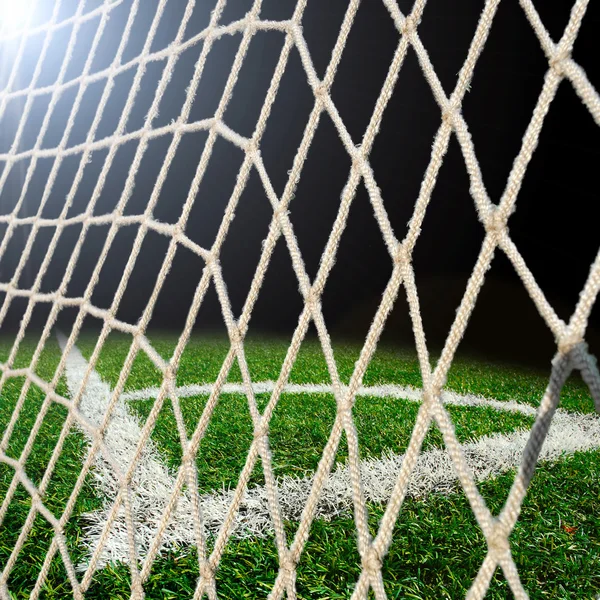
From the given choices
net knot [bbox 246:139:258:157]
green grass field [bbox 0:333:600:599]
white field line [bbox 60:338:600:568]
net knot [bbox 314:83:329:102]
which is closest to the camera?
net knot [bbox 314:83:329:102]

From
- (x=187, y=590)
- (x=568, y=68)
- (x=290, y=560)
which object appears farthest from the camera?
(x=187, y=590)

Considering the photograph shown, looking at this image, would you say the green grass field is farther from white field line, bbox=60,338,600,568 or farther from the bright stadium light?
Answer: the bright stadium light

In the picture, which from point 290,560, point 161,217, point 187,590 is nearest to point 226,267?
point 161,217

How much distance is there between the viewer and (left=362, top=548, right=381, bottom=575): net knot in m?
0.71

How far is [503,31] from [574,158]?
1286mm

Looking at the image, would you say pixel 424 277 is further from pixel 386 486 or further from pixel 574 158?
pixel 386 486

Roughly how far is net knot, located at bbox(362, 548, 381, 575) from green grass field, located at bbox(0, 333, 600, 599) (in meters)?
0.60

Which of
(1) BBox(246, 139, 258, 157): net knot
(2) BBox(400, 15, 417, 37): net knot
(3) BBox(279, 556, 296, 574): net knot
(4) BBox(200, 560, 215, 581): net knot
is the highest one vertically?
(2) BBox(400, 15, 417, 37): net knot

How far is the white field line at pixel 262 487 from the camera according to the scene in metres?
1.52

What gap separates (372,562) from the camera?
713mm

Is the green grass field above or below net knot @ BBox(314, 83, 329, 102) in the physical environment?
below

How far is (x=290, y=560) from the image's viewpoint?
31.5 inches

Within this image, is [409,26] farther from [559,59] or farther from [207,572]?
[207,572]

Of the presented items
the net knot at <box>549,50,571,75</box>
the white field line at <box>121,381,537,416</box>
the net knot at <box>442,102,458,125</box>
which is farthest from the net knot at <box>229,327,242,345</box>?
the white field line at <box>121,381,537,416</box>
